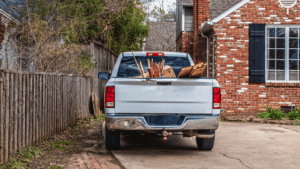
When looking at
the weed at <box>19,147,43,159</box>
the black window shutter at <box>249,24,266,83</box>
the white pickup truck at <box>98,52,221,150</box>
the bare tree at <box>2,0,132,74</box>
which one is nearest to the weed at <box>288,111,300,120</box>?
the black window shutter at <box>249,24,266,83</box>

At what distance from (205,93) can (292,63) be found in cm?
733

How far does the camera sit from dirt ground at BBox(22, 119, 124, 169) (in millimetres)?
5233

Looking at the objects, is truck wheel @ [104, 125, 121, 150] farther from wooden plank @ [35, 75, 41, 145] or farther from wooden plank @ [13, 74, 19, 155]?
wooden plank @ [13, 74, 19, 155]

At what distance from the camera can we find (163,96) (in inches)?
216

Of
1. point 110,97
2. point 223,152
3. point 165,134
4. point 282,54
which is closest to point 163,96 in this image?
point 165,134

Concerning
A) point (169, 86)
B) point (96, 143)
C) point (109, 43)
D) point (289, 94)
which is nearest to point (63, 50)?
point (96, 143)

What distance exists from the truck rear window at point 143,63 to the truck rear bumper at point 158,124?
1.42m

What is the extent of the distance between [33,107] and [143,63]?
2.40 m

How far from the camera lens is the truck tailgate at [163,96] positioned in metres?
5.45

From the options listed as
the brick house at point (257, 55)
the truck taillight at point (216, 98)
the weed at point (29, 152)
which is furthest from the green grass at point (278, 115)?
the weed at point (29, 152)

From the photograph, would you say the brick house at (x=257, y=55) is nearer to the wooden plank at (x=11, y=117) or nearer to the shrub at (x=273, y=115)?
the shrub at (x=273, y=115)

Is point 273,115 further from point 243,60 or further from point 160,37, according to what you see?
point 160,37

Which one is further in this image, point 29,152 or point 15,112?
point 29,152

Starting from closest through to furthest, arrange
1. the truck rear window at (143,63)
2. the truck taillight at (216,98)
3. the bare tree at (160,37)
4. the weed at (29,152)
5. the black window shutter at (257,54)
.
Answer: the weed at (29,152) < the truck taillight at (216,98) < the truck rear window at (143,63) < the black window shutter at (257,54) < the bare tree at (160,37)
